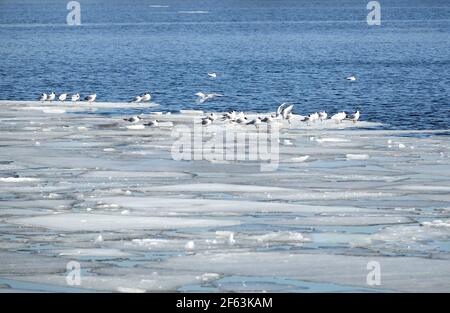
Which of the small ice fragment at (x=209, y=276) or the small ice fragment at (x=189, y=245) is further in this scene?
the small ice fragment at (x=189, y=245)

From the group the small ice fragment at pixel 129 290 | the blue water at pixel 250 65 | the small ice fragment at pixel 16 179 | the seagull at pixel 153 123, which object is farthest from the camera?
the blue water at pixel 250 65

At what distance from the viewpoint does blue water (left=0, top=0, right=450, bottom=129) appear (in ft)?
132

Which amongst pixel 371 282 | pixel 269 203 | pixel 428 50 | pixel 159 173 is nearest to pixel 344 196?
pixel 269 203

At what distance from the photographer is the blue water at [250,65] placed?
40.2m

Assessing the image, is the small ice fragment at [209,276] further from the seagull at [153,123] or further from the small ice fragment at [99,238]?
the seagull at [153,123]

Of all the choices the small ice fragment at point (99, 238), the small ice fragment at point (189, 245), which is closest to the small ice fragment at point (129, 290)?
the small ice fragment at point (189, 245)

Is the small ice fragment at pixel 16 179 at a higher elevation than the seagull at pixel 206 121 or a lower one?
lower

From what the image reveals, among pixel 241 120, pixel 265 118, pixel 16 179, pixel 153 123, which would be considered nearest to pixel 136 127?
pixel 153 123

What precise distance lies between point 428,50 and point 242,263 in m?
63.9

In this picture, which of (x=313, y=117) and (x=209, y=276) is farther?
(x=313, y=117)

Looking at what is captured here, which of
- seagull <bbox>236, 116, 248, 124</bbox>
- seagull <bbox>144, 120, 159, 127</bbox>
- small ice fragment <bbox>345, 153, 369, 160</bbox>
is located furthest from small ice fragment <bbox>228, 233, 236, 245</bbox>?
seagull <bbox>144, 120, 159, 127</bbox>

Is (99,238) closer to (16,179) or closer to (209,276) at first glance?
(209,276)

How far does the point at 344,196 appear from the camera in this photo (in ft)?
59.1

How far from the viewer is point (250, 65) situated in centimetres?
6325
